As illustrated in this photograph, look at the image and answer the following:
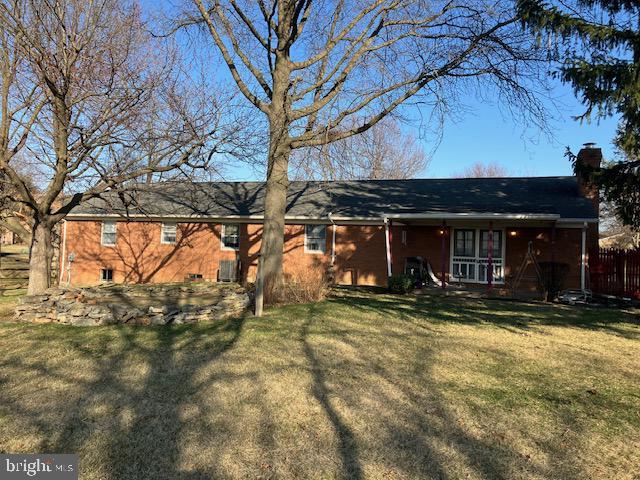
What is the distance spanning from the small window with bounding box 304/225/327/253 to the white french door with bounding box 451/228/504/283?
4971 millimetres

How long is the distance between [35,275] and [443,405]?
31.7ft

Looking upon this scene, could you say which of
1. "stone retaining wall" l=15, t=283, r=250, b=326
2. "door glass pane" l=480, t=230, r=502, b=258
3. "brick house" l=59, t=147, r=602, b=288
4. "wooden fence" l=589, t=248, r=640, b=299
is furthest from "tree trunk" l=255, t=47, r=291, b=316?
"wooden fence" l=589, t=248, r=640, b=299

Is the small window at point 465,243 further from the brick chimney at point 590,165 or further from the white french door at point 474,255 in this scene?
the brick chimney at point 590,165

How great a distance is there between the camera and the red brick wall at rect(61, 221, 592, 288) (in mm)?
16344

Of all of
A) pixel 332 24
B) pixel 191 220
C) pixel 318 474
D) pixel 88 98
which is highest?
pixel 332 24

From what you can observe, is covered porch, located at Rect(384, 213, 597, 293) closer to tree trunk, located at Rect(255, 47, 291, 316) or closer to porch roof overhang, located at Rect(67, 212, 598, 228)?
porch roof overhang, located at Rect(67, 212, 598, 228)

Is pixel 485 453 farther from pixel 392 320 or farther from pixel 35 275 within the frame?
pixel 35 275

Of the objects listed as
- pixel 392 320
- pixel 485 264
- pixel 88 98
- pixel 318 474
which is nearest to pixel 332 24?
pixel 88 98

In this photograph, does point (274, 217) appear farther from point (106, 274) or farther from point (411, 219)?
point (106, 274)

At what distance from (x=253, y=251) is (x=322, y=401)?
582 inches

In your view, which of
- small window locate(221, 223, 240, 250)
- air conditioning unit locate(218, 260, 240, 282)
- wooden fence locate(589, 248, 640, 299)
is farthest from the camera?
small window locate(221, 223, 240, 250)

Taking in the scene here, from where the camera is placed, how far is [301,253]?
18828 millimetres

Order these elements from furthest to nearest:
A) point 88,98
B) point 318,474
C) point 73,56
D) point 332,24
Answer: point 332,24, point 88,98, point 73,56, point 318,474

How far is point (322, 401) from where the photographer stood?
4758 mm
